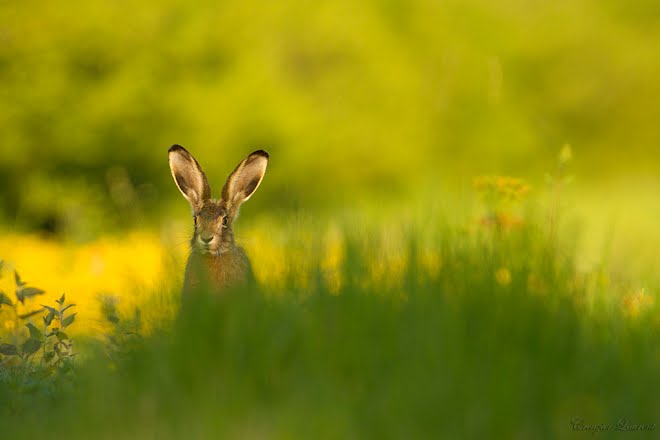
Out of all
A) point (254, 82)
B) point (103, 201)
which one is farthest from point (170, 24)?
point (103, 201)

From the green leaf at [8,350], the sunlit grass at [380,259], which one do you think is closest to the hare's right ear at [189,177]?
the sunlit grass at [380,259]

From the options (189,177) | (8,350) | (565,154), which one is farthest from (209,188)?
(565,154)

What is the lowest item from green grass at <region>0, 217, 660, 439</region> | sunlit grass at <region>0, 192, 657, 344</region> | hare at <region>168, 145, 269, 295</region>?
green grass at <region>0, 217, 660, 439</region>

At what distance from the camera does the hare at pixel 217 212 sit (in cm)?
638

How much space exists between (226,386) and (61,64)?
1495 cm

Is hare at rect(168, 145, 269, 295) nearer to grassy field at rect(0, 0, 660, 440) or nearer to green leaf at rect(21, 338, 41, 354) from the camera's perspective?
grassy field at rect(0, 0, 660, 440)

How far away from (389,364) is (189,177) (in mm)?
2647

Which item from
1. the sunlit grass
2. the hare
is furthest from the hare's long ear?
the sunlit grass

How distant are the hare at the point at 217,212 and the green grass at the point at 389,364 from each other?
1.24 m

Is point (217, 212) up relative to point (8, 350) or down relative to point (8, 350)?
up

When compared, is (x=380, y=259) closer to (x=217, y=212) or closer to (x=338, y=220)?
(x=338, y=220)

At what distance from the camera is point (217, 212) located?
658 centimetres

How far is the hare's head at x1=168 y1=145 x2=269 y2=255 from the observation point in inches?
257

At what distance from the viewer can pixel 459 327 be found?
4.66m
